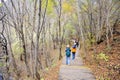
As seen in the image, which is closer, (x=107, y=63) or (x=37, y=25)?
(x=107, y=63)

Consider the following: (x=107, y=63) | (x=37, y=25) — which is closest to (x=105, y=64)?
(x=107, y=63)

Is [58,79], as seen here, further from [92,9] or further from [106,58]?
[92,9]

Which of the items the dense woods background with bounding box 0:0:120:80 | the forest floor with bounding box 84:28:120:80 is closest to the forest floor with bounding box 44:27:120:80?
the forest floor with bounding box 84:28:120:80

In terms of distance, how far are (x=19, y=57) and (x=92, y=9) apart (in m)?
12.9

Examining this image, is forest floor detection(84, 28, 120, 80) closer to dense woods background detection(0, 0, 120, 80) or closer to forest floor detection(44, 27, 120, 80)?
forest floor detection(44, 27, 120, 80)

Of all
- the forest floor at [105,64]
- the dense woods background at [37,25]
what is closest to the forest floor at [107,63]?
the forest floor at [105,64]

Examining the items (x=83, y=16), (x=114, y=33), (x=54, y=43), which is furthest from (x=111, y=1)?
(x=54, y=43)

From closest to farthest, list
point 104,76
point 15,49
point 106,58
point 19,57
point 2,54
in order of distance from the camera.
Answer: point 104,76 → point 106,58 → point 2,54 → point 15,49 → point 19,57

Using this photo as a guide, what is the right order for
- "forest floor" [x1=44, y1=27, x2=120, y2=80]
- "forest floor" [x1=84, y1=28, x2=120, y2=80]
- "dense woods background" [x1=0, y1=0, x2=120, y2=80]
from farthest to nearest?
1. "dense woods background" [x1=0, y1=0, x2=120, y2=80]
2. "forest floor" [x1=44, y1=27, x2=120, y2=80]
3. "forest floor" [x1=84, y1=28, x2=120, y2=80]

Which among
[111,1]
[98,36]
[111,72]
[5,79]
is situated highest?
[111,1]

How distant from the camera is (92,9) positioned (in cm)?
3027

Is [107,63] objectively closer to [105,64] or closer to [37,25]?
[105,64]

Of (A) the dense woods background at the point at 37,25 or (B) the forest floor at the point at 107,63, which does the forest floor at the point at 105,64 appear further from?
(A) the dense woods background at the point at 37,25

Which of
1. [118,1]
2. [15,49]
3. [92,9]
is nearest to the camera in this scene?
[118,1]
